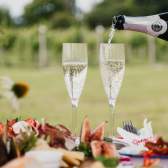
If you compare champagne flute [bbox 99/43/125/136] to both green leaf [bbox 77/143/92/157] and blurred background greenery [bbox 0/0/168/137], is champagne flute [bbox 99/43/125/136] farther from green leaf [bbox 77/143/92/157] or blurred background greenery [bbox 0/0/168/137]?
blurred background greenery [bbox 0/0/168/137]

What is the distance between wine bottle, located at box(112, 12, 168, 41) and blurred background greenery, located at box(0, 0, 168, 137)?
748 mm

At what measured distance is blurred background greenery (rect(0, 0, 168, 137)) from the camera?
451 inches

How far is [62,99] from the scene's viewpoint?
1377cm

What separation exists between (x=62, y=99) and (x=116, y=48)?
11896 millimetres

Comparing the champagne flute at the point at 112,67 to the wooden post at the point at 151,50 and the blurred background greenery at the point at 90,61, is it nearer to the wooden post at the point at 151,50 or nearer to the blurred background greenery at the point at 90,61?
the blurred background greenery at the point at 90,61

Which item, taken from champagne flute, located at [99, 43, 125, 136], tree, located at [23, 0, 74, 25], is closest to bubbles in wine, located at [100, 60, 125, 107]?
champagne flute, located at [99, 43, 125, 136]

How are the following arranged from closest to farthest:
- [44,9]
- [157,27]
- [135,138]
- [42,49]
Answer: [135,138] < [157,27] < [42,49] < [44,9]

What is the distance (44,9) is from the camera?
38781 mm

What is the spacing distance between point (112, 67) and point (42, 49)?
80.2 ft

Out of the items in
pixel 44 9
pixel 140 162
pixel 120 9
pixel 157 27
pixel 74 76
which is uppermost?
pixel 44 9

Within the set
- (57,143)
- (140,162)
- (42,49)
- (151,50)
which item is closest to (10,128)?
(57,143)

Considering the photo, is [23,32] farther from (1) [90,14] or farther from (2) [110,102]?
(2) [110,102]

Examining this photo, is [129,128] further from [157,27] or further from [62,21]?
[62,21]

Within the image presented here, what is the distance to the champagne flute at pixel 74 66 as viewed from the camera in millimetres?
1880
